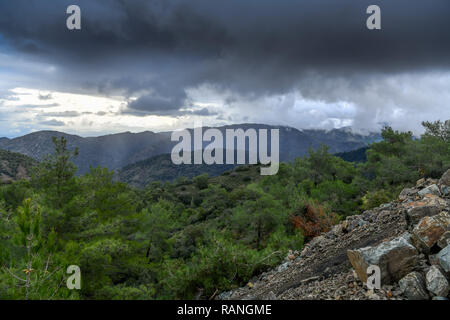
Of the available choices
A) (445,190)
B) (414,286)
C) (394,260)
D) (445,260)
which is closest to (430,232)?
(445,260)

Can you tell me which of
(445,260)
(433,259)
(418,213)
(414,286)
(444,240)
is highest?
(418,213)

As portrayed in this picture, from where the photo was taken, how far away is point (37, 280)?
20.8 ft

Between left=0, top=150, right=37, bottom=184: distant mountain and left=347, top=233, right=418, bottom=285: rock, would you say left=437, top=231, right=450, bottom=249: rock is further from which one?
left=0, top=150, right=37, bottom=184: distant mountain

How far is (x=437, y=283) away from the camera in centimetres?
417

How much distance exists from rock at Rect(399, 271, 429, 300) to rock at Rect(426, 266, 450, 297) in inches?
4.4

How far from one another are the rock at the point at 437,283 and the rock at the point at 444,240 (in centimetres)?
83

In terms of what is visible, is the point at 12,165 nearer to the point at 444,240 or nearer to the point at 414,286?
the point at 414,286

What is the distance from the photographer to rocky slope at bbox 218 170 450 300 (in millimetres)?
4387

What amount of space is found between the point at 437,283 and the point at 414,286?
1.06ft

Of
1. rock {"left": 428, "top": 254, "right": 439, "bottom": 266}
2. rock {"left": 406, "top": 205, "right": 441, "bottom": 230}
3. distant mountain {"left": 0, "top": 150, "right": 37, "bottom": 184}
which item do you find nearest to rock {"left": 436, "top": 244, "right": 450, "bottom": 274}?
rock {"left": 428, "top": 254, "right": 439, "bottom": 266}

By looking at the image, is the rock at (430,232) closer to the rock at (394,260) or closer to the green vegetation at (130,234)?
the rock at (394,260)

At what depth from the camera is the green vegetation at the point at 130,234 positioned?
7527 mm
